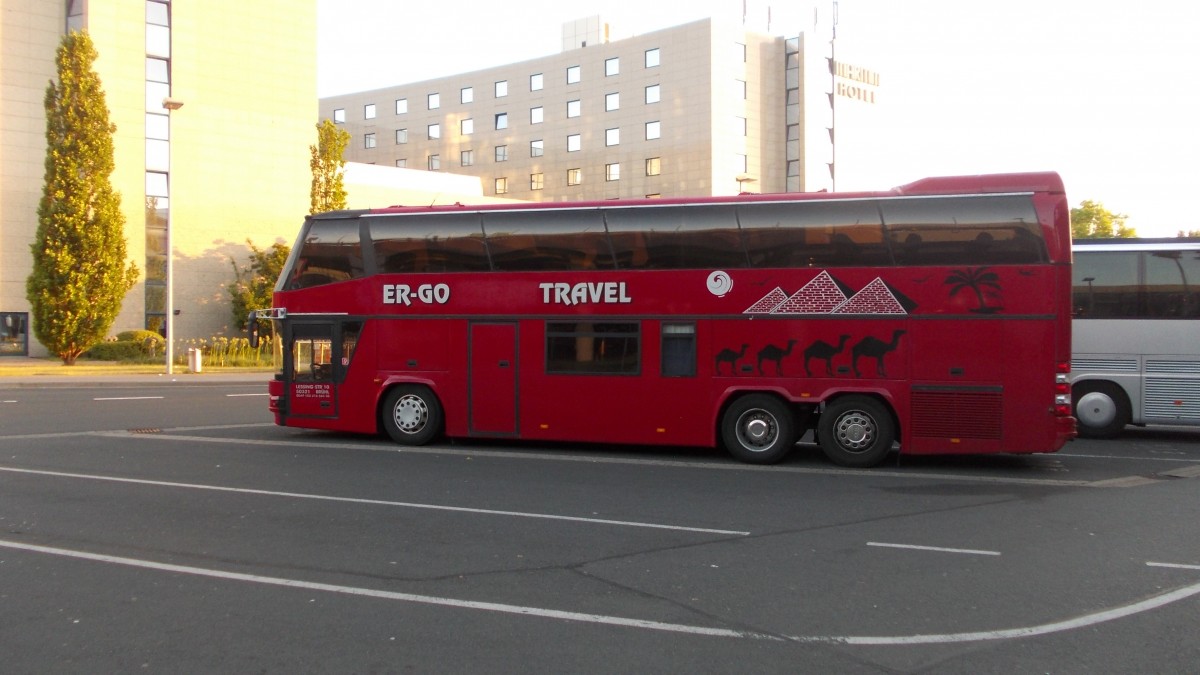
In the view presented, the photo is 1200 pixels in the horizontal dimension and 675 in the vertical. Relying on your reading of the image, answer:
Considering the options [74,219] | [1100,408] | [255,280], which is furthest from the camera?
[255,280]

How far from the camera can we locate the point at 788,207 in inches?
505

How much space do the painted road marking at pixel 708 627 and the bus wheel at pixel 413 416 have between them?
7649mm

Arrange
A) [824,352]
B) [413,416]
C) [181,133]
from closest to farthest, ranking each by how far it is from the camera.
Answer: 1. [824,352]
2. [413,416]
3. [181,133]

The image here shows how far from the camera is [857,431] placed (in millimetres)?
12617

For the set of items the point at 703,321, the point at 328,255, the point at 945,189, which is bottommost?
the point at 703,321

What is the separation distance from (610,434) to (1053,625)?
8.36 m

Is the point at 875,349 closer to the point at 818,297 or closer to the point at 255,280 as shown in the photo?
the point at 818,297

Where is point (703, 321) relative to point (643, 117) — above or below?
below

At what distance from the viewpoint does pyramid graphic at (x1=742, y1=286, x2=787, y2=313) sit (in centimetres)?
1293

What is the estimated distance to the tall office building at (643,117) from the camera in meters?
58.9

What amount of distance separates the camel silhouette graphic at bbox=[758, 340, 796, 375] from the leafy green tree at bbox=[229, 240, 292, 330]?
3086cm

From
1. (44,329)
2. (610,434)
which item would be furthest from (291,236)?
(610,434)

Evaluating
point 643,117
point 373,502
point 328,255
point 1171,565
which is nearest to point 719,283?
point 373,502

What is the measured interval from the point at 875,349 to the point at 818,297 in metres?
0.99
